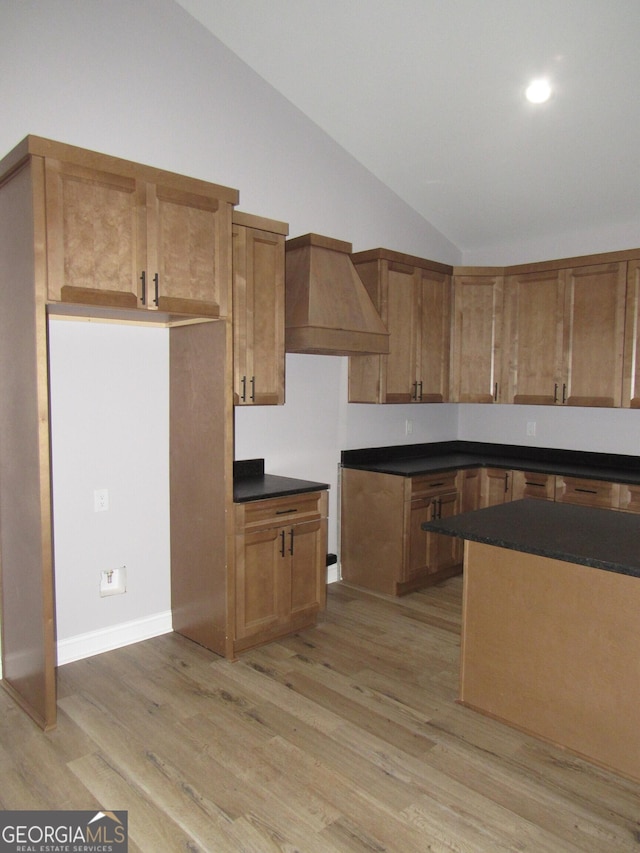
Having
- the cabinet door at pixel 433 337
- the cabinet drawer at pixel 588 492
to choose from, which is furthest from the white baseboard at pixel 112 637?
A: the cabinet drawer at pixel 588 492

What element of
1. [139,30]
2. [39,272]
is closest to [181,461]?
[39,272]

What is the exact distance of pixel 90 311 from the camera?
9.20 feet

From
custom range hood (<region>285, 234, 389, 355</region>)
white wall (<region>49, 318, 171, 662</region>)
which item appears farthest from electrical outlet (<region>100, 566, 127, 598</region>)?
custom range hood (<region>285, 234, 389, 355</region>)

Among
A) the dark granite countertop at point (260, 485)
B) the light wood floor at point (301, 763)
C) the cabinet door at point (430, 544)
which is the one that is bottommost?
the light wood floor at point (301, 763)

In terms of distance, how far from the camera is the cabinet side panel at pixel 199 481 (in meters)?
3.12

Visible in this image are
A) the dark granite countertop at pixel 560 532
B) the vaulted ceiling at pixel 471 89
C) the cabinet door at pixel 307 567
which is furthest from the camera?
the cabinet door at pixel 307 567

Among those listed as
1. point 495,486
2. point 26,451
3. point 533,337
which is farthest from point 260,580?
point 533,337

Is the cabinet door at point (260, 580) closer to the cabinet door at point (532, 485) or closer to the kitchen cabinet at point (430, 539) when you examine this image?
the kitchen cabinet at point (430, 539)

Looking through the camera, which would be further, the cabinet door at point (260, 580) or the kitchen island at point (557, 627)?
the cabinet door at point (260, 580)

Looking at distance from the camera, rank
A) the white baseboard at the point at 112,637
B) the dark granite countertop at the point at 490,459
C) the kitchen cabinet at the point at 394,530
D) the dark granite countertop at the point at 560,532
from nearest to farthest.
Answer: the dark granite countertop at the point at 560,532
the white baseboard at the point at 112,637
the kitchen cabinet at the point at 394,530
the dark granite countertop at the point at 490,459

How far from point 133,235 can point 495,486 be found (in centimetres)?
322

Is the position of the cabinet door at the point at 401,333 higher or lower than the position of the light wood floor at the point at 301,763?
higher

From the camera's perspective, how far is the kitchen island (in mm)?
2188

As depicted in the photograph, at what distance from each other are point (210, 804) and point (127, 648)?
1.39 metres
